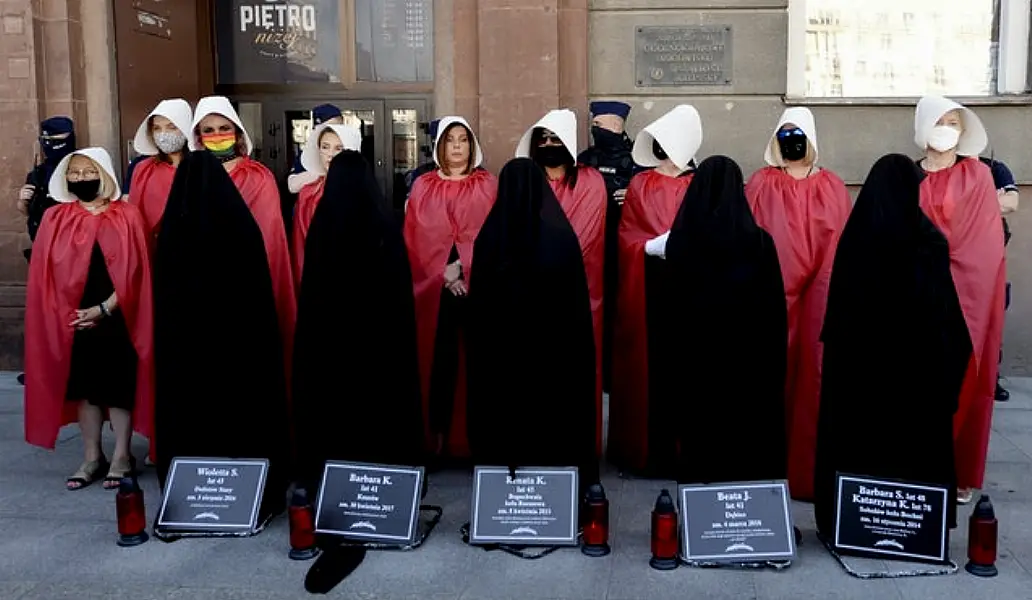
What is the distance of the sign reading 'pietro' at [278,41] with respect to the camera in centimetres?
989

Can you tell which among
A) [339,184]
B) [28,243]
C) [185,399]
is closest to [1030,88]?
[339,184]

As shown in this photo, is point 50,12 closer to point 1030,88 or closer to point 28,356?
point 28,356

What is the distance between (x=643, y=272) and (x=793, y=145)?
1.07 metres

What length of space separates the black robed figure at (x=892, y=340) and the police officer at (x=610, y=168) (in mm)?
→ 1771

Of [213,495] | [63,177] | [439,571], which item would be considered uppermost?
[63,177]

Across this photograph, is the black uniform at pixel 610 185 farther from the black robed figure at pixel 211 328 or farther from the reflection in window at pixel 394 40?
the reflection in window at pixel 394 40

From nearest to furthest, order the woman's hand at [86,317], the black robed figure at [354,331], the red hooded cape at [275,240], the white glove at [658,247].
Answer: the black robed figure at [354,331] → the white glove at [658,247] → the woman's hand at [86,317] → the red hooded cape at [275,240]

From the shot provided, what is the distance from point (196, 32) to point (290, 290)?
5053 millimetres

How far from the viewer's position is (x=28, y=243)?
8.98 m

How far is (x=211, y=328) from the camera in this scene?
515cm

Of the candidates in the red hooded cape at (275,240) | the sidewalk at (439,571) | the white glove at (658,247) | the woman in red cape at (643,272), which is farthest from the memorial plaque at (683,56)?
the sidewalk at (439,571)

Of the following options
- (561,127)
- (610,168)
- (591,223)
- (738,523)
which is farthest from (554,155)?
(738,523)

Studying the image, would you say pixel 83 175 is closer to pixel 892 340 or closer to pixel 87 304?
pixel 87 304

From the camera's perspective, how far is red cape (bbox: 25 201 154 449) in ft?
18.8
